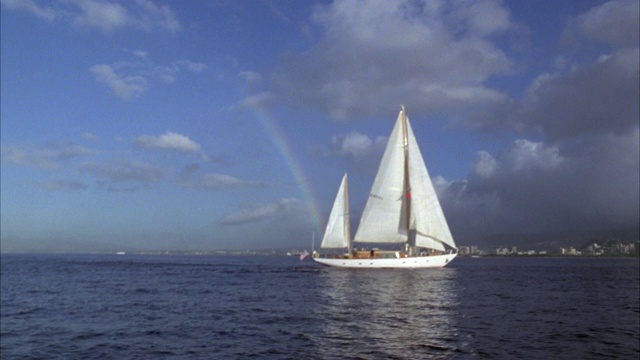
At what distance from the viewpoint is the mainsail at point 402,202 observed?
3716 inches

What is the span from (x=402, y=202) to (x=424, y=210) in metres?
4.51

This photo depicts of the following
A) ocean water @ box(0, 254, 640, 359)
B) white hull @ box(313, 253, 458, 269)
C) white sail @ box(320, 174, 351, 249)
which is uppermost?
white sail @ box(320, 174, 351, 249)

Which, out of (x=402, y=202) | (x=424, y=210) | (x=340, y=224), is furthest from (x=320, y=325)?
(x=340, y=224)

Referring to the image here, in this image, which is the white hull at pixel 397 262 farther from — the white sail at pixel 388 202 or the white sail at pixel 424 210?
the white sail at pixel 388 202

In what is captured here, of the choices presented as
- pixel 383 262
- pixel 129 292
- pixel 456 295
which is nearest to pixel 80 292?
pixel 129 292

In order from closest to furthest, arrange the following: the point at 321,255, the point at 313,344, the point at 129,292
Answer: the point at 313,344
the point at 129,292
the point at 321,255

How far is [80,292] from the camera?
170 ft

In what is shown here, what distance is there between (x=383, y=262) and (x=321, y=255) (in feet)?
63.0

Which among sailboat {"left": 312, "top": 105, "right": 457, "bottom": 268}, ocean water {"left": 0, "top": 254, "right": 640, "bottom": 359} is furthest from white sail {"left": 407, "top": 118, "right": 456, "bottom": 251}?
ocean water {"left": 0, "top": 254, "right": 640, "bottom": 359}

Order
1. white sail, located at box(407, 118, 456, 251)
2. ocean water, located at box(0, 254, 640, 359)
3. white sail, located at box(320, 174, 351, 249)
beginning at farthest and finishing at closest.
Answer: white sail, located at box(320, 174, 351, 249), white sail, located at box(407, 118, 456, 251), ocean water, located at box(0, 254, 640, 359)

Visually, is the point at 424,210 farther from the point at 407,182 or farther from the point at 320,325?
the point at 320,325

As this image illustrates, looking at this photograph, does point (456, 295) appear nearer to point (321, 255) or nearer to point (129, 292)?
point (129, 292)

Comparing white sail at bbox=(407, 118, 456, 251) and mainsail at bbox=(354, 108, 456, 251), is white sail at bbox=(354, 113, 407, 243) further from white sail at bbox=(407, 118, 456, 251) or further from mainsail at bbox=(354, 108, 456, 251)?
white sail at bbox=(407, 118, 456, 251)

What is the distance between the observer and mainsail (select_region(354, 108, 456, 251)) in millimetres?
94375
